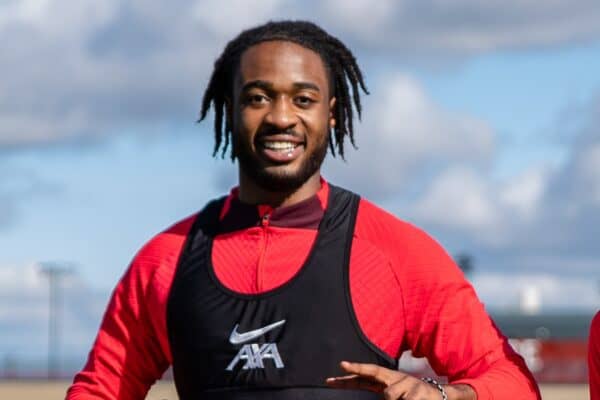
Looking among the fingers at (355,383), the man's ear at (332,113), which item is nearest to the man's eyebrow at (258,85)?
the man's ear at (332,113)

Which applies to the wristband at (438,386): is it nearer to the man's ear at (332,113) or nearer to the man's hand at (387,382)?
the man's hand at (387,382)

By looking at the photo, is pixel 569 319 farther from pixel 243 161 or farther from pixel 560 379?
pixel 243 161

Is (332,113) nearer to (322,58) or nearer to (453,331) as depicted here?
(322,58)

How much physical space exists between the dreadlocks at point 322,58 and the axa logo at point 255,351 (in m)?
0.76

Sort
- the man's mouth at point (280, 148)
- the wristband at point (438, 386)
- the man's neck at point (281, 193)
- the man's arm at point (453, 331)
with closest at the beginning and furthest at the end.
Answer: the wristband at point (438, 386), the man's arm at point (453, 331), the man's mouth at point (280, 148), the man's neck at point (281, 193)

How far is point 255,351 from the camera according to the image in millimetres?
5660

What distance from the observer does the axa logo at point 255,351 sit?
5.66m

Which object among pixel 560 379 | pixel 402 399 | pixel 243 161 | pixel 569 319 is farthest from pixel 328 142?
pixel 569 319

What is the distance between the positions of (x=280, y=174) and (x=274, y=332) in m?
0.56

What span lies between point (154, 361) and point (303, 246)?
695mm

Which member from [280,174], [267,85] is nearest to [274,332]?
[280,174]

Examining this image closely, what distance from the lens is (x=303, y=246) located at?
5.88m

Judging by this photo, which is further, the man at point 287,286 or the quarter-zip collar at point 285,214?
the quarter-zip collar at point 285,214

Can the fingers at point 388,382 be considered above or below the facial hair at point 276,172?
below
